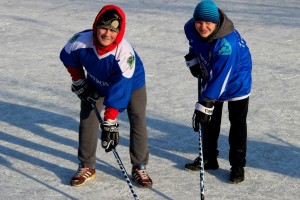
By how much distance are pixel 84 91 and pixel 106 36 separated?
0.49 meters

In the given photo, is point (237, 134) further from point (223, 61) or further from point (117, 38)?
point (117, 38)

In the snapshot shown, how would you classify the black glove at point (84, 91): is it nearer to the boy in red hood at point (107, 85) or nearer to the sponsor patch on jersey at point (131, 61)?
the boy in red hood at point (107, 85)

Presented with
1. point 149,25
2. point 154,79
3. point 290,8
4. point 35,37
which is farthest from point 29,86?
point 290,8

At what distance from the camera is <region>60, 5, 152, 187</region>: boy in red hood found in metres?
4.49

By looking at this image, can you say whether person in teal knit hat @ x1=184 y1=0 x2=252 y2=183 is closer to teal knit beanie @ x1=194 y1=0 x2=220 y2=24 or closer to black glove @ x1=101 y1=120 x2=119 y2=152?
teal knit beanie @ x1=194 y1=0 x2=220 y2=24

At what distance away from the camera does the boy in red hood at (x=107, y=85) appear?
4.49 metres

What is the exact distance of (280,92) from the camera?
687 cm

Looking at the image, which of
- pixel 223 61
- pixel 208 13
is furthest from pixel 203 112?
pixel 208 13

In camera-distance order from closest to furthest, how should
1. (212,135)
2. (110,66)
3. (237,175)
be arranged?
(110,66) < (237,175) < (212,135)

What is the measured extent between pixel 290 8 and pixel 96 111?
6238mm

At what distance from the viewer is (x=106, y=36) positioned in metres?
4.46

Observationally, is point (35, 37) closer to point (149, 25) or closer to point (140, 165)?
point (149, 25)

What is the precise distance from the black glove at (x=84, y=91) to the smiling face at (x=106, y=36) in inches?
15.8

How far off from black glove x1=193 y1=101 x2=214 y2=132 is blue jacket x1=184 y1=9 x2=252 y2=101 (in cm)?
5
